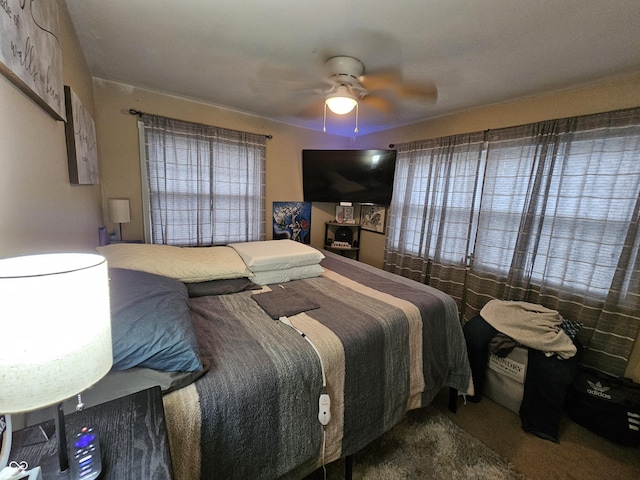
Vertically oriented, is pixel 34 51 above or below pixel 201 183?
above

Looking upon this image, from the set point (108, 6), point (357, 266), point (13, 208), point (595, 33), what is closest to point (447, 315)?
point (357, 266)

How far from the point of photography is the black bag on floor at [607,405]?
63.4 inches

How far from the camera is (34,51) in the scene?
821 mm

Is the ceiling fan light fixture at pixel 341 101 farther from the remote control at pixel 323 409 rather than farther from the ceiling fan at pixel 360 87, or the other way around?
the remote control at pixel 323 409

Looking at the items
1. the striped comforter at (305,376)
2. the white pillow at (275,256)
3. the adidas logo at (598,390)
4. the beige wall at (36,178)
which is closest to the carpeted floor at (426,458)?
the striped comforter at (305,376)

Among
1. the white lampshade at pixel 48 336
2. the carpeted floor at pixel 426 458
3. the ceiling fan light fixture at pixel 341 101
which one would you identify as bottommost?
the carpeted floor at pixel 426 458

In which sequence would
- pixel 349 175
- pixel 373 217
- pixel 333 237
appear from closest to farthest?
1. pixel 349 175
2. pixel 373 217
3. pixel 333 237

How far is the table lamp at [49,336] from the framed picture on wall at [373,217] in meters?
3.22

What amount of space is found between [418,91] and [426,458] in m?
2.61

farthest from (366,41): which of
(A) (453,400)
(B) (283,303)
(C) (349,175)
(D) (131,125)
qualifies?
(A) (453,400)

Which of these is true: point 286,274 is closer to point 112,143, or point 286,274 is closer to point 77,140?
point 77,140

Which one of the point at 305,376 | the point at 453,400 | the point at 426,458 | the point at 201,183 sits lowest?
the point at 426,458

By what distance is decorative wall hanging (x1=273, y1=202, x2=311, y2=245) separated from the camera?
334 centimetres

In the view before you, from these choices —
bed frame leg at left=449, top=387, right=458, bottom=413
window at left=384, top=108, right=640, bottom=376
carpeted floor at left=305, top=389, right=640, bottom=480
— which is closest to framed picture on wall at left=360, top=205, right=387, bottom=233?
window at left=384, top=108, right=640, bottom=376
